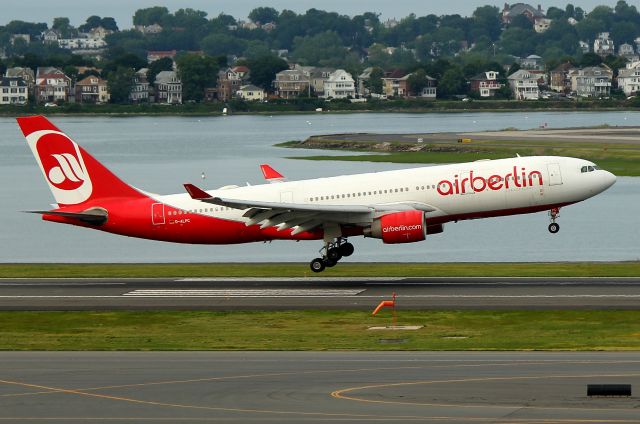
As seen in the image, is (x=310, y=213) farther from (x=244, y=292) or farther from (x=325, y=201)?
(x=244, y=292)

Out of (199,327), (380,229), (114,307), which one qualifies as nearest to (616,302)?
(380,229)

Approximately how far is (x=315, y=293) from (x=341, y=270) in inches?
362

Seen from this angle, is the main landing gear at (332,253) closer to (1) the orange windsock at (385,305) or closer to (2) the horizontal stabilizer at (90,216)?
(1) the orange windsock at (385,305)

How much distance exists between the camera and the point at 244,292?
59.9 metres

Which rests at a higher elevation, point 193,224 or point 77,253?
point 193,224

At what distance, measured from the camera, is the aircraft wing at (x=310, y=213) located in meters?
60.6

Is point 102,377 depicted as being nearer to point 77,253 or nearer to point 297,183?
point 297,183

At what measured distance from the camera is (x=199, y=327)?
50531 mm

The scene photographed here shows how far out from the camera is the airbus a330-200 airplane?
2421 inches

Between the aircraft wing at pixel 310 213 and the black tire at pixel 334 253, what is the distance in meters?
1.69

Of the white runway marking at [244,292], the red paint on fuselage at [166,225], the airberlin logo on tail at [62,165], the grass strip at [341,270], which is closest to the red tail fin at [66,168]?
the airberlin logo on tail at [62,165]

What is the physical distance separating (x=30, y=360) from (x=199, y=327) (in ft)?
29.8

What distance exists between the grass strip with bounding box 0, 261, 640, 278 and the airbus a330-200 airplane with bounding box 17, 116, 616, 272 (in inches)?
106

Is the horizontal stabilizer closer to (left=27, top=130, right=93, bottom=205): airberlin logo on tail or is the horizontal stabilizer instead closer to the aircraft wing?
(left=27, top=130, right=93, bottom=205): airberlin logo on tail
